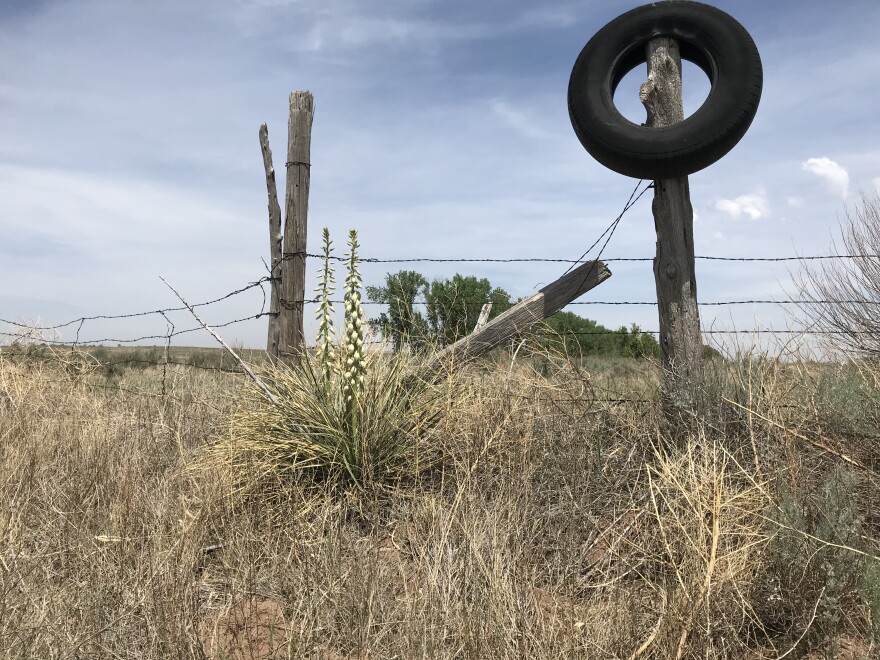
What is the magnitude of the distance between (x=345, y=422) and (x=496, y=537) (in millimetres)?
1585

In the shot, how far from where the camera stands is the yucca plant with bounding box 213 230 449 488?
14.1 ft

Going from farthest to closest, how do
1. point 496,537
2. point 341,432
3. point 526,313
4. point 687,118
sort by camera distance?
point 526,313
point 687,118
point 341,432
point 496,537

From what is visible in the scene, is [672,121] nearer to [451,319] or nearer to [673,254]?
[673,254]

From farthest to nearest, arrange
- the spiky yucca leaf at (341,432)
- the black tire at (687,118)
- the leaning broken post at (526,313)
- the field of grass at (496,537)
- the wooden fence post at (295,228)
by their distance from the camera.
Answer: the wooden fence post at (295,228) < the leaning broken post at (526,313) < the black tire at (687,118) < the spiky yucca leaf at (341,432) < the field of grass at (496,537)

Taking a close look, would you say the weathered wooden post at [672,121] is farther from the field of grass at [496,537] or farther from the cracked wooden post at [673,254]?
the field of grass at [496,537]

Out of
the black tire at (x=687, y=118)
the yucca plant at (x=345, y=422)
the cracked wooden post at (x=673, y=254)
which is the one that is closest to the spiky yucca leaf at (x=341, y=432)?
the yucca plant at (x=345, y=422)

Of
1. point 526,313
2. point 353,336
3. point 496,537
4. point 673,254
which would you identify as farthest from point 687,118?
point 496,537

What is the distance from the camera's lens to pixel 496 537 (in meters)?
3.00

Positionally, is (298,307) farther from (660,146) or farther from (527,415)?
(660,146)

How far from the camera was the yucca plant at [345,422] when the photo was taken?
14.1 ft

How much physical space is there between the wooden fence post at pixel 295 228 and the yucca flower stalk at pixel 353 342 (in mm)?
1436

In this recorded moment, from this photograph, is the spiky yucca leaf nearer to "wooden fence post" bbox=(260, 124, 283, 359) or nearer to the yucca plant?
the yucca plant

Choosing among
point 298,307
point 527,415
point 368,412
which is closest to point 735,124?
point 527,415

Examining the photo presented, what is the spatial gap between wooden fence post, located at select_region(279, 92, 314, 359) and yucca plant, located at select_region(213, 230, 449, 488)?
43.6 inches
